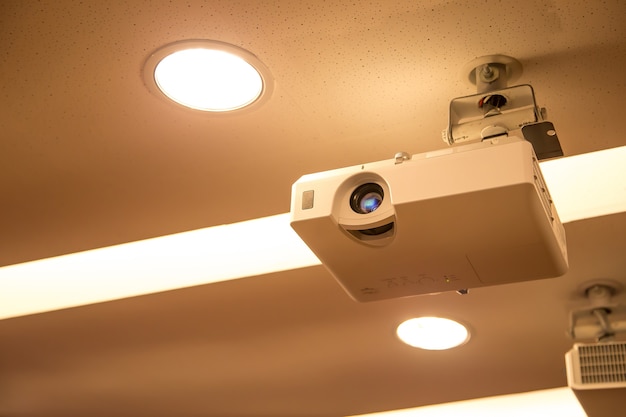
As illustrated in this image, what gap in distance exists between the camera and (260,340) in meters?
3.28

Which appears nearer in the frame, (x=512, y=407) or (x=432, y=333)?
(x=432, y=333)

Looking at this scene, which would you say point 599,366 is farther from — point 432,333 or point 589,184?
point 432,333

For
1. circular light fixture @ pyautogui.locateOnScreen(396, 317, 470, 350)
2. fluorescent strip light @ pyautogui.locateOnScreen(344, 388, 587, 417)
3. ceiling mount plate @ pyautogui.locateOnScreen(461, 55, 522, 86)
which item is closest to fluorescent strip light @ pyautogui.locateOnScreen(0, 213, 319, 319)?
circular light fixture @ pyautogui.locateOnScreen(396, 317, 470, 350)

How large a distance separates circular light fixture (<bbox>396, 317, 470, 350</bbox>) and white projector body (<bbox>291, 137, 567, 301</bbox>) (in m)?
1.53

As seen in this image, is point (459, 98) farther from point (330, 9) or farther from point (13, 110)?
point (13, 110)

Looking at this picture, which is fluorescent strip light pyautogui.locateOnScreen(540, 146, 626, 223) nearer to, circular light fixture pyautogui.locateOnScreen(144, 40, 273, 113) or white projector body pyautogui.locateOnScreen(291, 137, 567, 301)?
Result: white projector body pyautogui.locateOnScreen(291, 137, 567, 301)

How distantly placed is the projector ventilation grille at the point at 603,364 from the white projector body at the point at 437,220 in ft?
2.84

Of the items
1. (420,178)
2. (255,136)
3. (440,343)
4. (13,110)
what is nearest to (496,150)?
(420,178)

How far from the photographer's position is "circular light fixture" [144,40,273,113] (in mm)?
1878

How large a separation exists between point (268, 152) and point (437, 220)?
32.0 inches

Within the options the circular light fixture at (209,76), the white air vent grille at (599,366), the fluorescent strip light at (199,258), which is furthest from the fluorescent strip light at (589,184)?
the circular light fixture at (209,76)

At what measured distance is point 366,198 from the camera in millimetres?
1569

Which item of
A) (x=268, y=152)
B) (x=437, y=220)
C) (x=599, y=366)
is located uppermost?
(x=268, y=152)

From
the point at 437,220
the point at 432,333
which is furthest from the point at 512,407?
the point at 437,220
